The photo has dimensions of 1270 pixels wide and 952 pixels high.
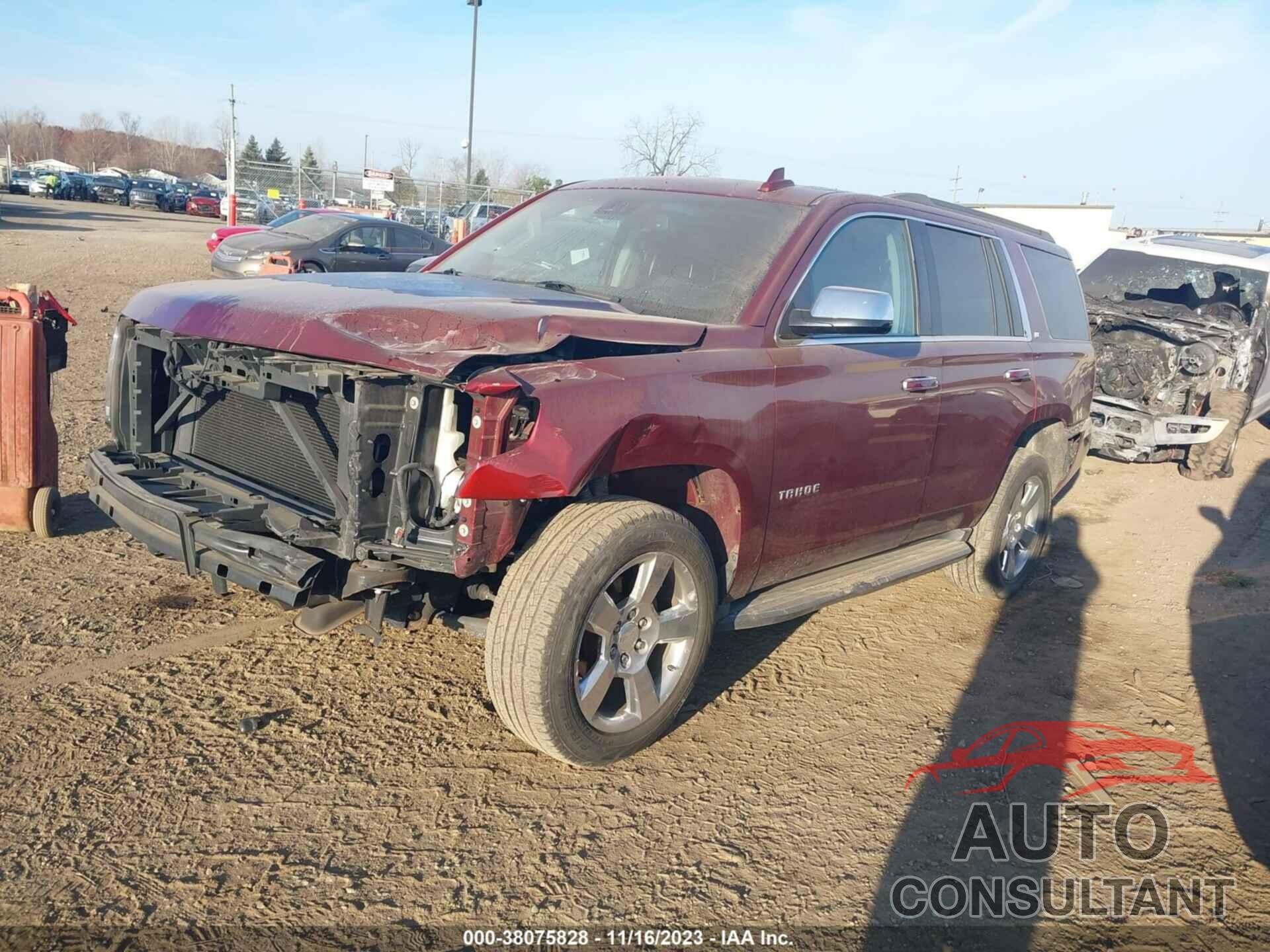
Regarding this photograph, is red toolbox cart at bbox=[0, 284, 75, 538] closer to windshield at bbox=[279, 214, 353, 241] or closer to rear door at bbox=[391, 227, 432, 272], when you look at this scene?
windshield at bbox=[279, 214, 353, 241]

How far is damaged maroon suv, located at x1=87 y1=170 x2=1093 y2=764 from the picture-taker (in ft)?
9.44

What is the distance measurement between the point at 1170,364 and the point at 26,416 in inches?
383

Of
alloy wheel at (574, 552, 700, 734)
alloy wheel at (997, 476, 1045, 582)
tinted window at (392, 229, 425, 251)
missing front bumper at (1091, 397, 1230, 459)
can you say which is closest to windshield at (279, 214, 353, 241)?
tinted window at (392, 229, 425, 251)

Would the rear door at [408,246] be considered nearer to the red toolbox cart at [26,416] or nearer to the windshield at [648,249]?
the red toolbox cart at [26,416]

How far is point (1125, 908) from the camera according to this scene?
2.91m

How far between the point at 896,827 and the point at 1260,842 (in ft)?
4.17

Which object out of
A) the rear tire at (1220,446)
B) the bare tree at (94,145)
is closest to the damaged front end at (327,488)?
the rear tire at (1220,446)

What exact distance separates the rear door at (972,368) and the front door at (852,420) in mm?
149

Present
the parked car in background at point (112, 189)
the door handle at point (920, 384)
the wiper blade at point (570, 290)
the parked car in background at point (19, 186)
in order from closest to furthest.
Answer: the wiper blade at point (570, 290), the door handle at point (920, 384), the parked car in background at point (19, 186), the parked car in background at point (112, 189)

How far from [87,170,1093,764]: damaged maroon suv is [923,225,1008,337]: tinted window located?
2 cm

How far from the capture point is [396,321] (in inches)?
115

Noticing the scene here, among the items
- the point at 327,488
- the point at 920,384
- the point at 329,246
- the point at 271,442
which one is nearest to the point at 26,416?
the point at 271,442

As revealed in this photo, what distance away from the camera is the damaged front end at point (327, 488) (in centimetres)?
283

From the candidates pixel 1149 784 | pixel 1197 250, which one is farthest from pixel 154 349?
pixel 1197 250
